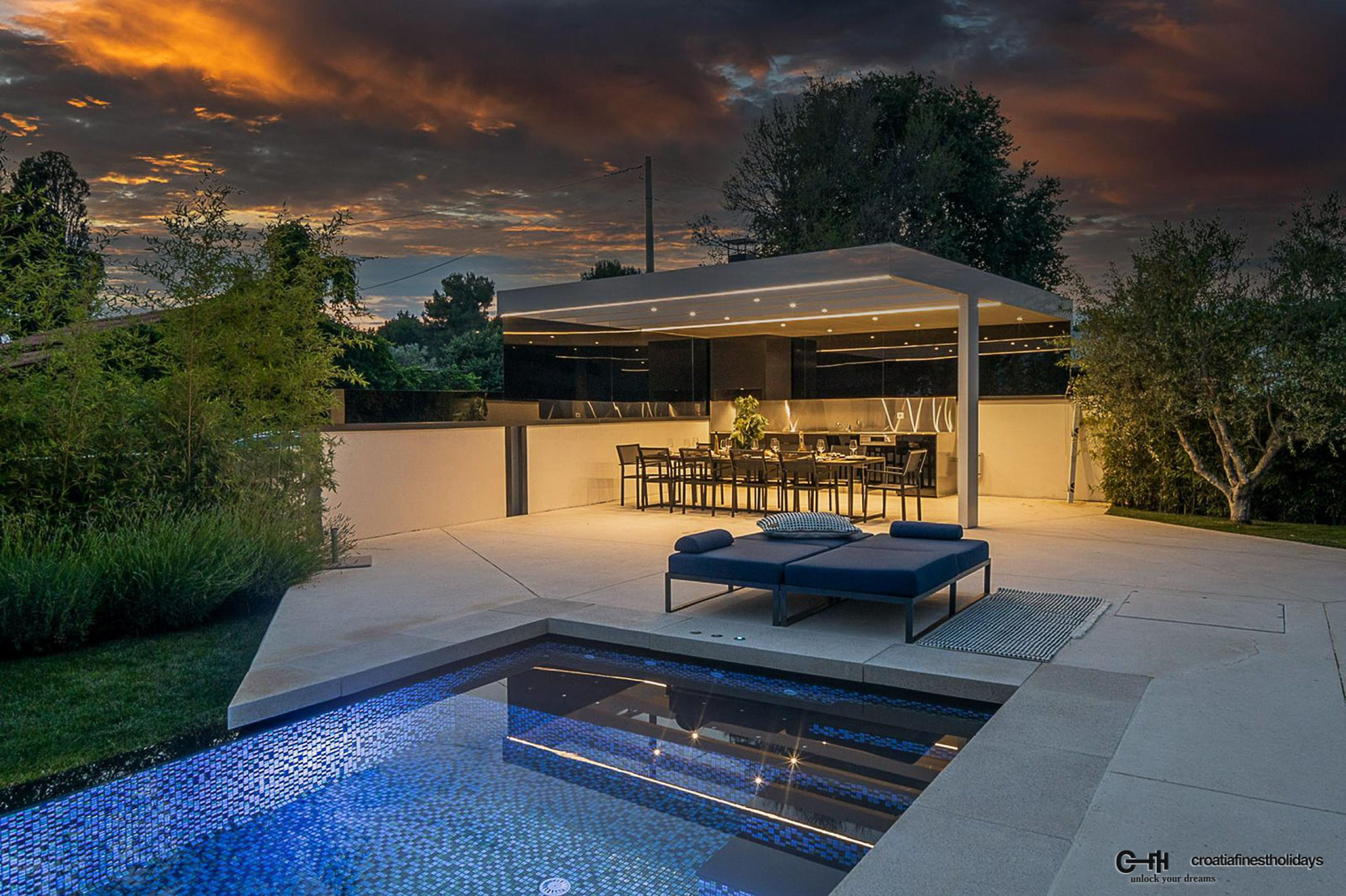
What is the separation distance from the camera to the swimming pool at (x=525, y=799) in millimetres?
2959

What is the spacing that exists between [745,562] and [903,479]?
5.70m

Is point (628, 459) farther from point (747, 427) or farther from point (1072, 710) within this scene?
point (1072, 710)

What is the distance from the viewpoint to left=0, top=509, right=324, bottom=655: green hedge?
5512mm

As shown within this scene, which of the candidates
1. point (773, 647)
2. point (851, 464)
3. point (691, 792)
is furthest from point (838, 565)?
point (851, 464)

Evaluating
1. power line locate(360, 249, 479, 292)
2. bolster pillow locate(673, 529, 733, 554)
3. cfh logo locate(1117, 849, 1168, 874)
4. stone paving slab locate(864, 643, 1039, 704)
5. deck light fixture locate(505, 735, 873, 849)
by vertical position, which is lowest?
deck light fixture locate(505, 735, 873, 849)

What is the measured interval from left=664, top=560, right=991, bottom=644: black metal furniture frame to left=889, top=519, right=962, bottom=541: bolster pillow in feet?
0.91

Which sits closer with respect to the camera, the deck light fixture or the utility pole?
the deck light fixture

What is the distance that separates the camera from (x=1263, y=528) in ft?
34.0

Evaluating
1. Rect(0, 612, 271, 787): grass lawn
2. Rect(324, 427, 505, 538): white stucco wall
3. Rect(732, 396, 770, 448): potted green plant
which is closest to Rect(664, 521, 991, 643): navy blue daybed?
Rect(0, 612, 271, 787): grass lawn

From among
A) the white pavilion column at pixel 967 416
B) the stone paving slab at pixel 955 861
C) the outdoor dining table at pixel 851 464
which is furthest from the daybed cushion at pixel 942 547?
the outdoor dining table at pixel 851 464

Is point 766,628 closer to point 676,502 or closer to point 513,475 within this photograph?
point 513,475

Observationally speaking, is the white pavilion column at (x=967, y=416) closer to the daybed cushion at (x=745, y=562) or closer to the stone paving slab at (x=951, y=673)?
the daybed cushion at (x=745, y=562)

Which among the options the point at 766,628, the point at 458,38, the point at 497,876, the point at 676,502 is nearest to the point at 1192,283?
the point at 676,502

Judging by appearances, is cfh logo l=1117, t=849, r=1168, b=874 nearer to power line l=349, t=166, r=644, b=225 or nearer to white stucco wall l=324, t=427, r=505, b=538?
white stucco wall l=324, t=427, r=505, b=538
